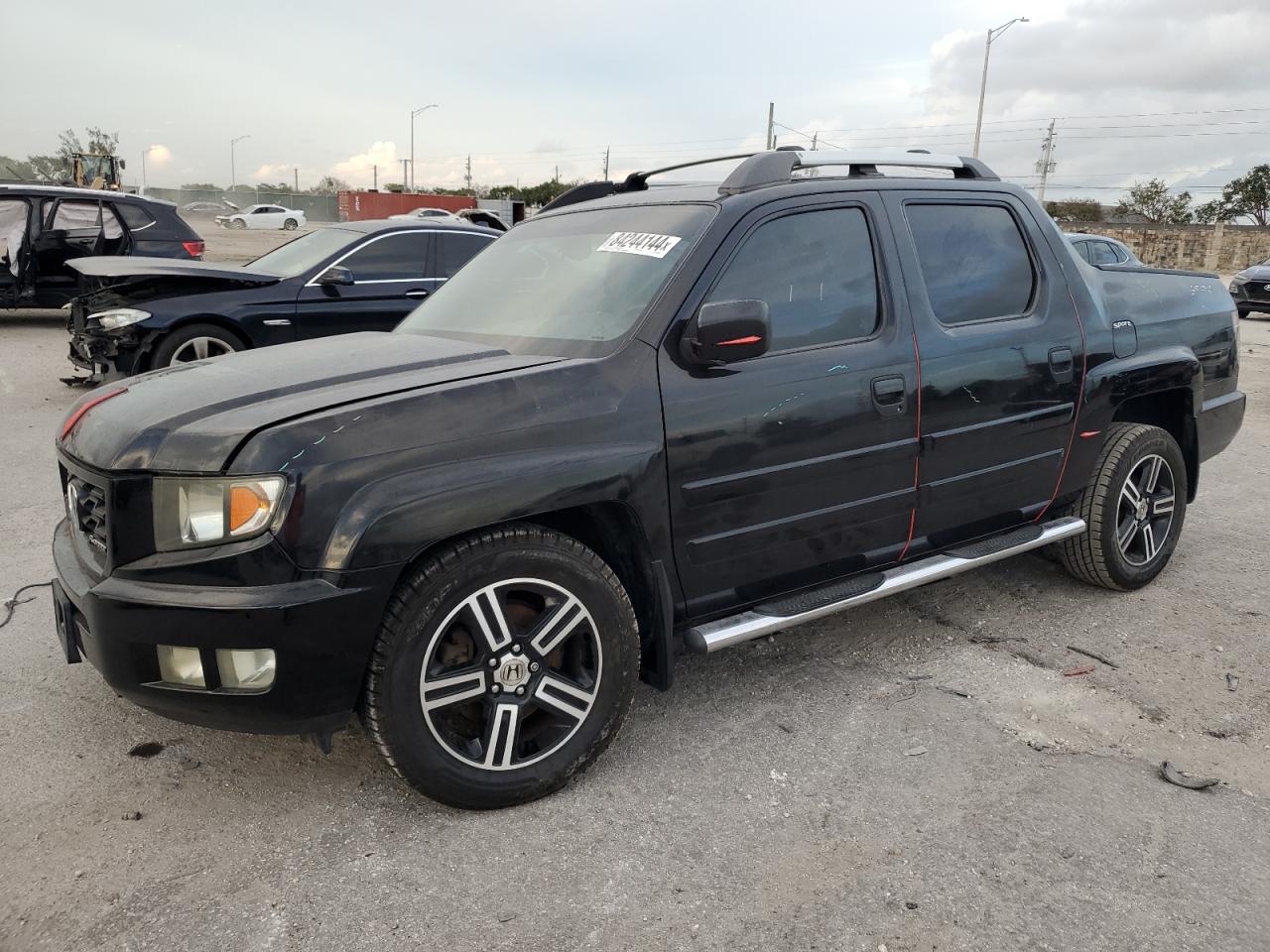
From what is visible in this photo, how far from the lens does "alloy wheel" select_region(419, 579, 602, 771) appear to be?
2689 millimetres

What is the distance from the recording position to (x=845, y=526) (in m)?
3.43

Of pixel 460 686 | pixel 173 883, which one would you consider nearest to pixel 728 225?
pixel 460 686

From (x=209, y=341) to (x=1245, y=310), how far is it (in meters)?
18.9

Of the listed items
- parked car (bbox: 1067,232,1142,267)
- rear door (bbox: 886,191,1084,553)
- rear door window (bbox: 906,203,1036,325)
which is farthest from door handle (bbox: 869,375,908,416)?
parked car (bbox: 1067,232,1142,267)

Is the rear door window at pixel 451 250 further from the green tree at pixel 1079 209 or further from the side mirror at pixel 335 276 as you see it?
the green tree at pixel 1079 209

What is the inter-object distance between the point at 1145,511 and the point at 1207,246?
54036 millimetres

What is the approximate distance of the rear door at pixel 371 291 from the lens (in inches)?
320

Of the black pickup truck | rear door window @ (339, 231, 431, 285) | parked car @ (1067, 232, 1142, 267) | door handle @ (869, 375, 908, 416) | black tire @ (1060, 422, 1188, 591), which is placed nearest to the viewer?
the black pickup truck

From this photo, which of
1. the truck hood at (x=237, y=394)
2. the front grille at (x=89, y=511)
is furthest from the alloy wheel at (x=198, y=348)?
the front grille at (x=89, y=511)

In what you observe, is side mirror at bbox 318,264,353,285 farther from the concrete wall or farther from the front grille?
the concrete wall

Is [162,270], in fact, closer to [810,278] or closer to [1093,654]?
[810,278]

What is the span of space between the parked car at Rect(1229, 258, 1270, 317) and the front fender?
772 inches

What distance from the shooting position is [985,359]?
12.2 feet

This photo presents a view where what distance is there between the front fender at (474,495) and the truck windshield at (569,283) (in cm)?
41
